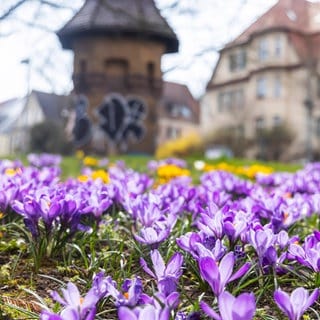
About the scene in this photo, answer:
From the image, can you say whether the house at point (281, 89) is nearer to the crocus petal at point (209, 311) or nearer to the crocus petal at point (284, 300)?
the crocus petal at point (284, 300)

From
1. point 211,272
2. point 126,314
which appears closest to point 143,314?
point 126,314

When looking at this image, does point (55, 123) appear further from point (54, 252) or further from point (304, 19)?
point (54, 252)

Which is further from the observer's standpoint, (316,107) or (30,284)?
(316,107)

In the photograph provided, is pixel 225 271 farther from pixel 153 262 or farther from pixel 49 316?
pixel 49 316

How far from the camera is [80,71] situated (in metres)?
15.8

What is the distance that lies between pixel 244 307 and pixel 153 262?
0.42m

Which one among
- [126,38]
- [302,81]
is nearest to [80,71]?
[126,38]

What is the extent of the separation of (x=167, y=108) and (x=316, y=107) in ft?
49.7

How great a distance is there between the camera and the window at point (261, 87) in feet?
121

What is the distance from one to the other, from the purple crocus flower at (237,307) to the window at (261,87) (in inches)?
1450

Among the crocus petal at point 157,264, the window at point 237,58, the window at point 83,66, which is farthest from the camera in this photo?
the window at point 83,66

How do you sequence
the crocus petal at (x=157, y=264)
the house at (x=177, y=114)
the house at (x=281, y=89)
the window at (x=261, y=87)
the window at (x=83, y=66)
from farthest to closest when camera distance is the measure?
the house at (x=177, y=114), the window at (x=261, y=87), the house at (x=281, y=89), the window at (x=83, y=66), the crocus petal at (x=157, y=264)

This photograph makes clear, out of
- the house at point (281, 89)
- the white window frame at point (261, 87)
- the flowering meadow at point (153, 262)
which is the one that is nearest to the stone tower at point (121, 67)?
the flowering meadow at point (153, 262)

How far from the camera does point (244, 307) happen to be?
0.94 metres
